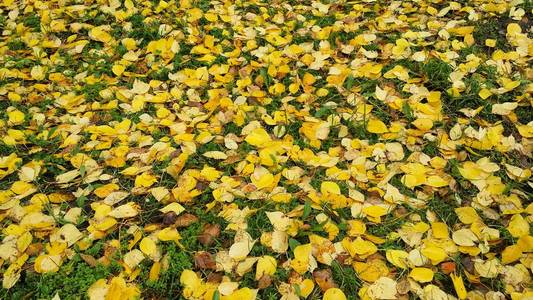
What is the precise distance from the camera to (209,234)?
6.20 feet

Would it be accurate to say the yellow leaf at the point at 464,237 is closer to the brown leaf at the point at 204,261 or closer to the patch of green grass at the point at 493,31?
the brown leaf at the point at 204,261

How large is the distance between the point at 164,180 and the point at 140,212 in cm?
20

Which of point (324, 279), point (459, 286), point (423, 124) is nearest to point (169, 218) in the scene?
point (324, 279)

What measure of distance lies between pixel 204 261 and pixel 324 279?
476 mm

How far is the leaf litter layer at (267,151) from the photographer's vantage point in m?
1.76

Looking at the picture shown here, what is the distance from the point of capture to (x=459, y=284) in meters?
1.67

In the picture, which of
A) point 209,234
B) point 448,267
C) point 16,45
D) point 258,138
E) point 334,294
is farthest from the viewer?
point 16,45

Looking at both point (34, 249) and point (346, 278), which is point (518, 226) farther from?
point (34, 249)

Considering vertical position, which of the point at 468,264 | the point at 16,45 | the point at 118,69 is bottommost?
the point at 468,264

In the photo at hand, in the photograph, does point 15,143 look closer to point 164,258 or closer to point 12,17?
point 164,258

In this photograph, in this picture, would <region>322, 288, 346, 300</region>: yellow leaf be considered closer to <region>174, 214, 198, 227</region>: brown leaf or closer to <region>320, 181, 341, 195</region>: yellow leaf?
<region>320, 181, 341, 195</region>: yellow leaf

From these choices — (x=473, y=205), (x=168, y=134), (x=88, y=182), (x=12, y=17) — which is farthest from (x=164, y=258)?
(x=12, y=17)

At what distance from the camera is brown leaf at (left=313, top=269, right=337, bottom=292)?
171cm

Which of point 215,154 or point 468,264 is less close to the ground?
point 215,154
